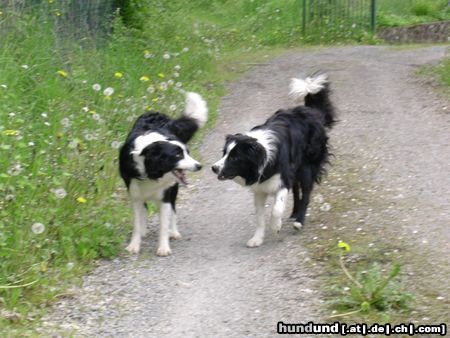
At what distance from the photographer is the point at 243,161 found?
641 cm

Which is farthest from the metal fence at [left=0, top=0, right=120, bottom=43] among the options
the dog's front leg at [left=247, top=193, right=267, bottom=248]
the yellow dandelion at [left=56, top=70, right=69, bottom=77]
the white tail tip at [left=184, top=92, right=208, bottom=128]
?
the dog's front leg at [left=247, top=193, right=267, bottom=248]

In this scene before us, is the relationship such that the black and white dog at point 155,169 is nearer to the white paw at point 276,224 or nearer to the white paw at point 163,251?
the white paw at point 163,251

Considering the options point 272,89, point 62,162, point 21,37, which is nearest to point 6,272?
point 62,162

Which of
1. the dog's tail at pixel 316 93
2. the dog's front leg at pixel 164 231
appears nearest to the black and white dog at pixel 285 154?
the dog's tail at pixel 316 93

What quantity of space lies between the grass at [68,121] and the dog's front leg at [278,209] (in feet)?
4.15

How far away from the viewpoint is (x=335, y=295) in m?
5.28

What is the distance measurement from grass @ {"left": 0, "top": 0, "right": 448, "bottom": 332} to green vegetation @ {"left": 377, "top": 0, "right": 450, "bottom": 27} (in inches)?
275

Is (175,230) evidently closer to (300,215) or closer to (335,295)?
(300,215)

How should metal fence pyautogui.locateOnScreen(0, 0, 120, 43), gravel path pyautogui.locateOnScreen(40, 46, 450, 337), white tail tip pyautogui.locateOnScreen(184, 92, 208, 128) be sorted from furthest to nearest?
metal fence pyautogui.locateOnScreen(0, 0, 120, 43) → white tail tip pyautogui.locateOnScreen(184, 92, 208, 128) → gravel path pyautogui.locateOnScreen(40, 46, 450, 337)

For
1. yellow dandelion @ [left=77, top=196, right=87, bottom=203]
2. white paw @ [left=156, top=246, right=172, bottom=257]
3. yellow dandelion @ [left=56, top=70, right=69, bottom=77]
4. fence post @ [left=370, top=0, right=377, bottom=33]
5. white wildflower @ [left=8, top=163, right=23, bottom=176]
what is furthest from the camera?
fence post @ [left=370, top=0, right=377, bottom=33]

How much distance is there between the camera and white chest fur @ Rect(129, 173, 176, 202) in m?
6.45

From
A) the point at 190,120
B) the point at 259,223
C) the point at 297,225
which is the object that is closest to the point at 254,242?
the point at 259,223

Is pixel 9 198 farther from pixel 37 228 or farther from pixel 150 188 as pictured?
pixel 150 188

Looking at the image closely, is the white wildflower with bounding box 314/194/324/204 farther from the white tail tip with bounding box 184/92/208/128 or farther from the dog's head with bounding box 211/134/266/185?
the white tail tip with bounding box 184/92/208/128
